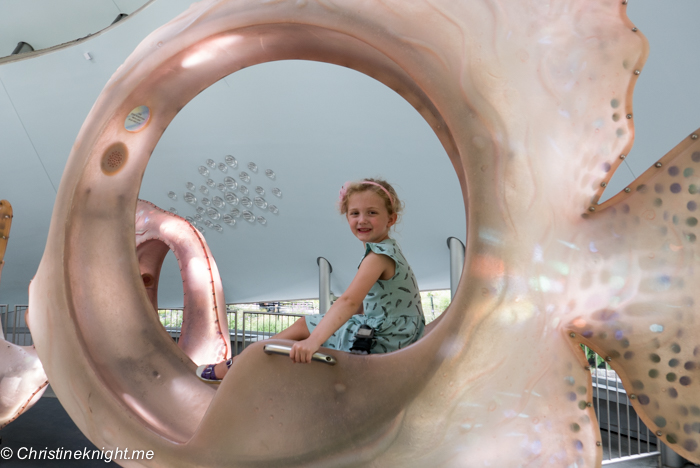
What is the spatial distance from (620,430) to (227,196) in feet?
20.7

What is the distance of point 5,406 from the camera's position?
2.86m

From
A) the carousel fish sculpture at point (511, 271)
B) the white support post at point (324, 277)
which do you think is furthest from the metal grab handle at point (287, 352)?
the white support post at point (324, 277)

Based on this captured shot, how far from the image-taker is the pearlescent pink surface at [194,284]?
9.67 feet

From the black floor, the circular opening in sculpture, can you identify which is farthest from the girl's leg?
the circular opening in sculpture

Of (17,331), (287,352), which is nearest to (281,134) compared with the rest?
(287,352)

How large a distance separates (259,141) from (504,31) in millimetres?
6437

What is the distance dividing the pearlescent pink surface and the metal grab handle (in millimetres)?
1606

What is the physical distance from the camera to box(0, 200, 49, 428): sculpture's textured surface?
2.85 m

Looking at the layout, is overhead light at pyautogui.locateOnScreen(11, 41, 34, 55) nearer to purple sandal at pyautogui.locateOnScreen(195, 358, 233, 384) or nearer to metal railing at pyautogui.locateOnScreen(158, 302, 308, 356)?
metal railing at pyautogui.locateOnScreen(158, 302, 308, 356)

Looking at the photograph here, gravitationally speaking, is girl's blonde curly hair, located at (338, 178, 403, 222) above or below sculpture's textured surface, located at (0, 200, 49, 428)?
above

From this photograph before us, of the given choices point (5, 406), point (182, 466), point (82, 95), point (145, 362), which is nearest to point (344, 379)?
point (182, 466)

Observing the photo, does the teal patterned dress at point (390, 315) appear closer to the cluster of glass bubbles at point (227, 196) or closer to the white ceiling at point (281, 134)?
the white ceiling at point (281, 134)

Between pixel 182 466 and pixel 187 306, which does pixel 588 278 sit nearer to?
pixel 182 466

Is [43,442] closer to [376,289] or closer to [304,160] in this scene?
[376,289]
